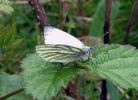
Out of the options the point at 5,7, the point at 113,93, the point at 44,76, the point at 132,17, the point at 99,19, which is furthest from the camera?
the point at 99,19

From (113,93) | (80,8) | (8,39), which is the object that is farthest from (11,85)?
(80,8)

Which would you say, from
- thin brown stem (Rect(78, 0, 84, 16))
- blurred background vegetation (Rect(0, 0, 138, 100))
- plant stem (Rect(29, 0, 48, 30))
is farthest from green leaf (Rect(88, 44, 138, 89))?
thin brown stem (Rect(78, 0, 84, 16))

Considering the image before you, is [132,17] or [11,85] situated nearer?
[11,85]

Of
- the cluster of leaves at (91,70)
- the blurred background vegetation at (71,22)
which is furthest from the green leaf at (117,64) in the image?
the blurred background vegetation at (71,22)

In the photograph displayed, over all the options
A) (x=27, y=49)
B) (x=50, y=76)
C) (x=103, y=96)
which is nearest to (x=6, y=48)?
(x=50, y=76)

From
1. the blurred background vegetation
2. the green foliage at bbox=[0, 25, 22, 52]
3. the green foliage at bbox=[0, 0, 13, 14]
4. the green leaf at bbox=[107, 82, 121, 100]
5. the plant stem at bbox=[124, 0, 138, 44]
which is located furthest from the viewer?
the blurred background vegetation

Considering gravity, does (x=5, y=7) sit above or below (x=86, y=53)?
above

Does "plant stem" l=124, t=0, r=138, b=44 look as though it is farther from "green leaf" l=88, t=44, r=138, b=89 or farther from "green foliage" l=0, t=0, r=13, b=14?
"green foliage" l=0, t=0, r=13, b=14

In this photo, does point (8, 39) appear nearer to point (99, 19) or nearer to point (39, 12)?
point (39, 12)
